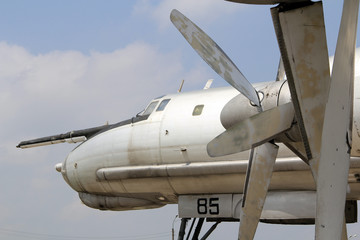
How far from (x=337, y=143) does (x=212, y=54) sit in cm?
249

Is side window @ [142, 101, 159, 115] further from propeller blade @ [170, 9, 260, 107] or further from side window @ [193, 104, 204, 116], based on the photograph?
propeller blade @ [170, 9, 260, 107]

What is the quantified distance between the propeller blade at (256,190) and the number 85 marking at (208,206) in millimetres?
5611

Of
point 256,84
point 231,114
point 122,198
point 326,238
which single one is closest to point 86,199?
point 122,198

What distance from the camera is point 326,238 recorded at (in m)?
4.61

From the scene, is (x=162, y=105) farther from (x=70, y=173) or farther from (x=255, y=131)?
(x=255, y=131)

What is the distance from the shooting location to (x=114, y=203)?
13.9 m

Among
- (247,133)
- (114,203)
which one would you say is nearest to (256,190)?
(247,133)

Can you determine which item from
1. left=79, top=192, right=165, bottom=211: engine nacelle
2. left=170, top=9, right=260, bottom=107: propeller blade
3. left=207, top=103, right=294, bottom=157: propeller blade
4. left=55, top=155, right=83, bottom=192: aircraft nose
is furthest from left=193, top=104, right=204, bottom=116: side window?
left=207, top=103, right=294, bottom=157: propeller blade

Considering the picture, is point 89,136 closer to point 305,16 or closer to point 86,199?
point 86,199

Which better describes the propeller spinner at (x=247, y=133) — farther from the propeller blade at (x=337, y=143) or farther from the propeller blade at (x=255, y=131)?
the propeller blade at (x=337, y=143)

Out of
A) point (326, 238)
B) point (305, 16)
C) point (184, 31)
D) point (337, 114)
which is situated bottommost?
point (326, 238)

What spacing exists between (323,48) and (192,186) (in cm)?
757

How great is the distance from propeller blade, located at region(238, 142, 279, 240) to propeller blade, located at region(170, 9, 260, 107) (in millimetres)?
624

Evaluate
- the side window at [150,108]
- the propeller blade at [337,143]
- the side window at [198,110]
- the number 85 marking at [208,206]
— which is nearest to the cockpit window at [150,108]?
the side window at [150,108]
